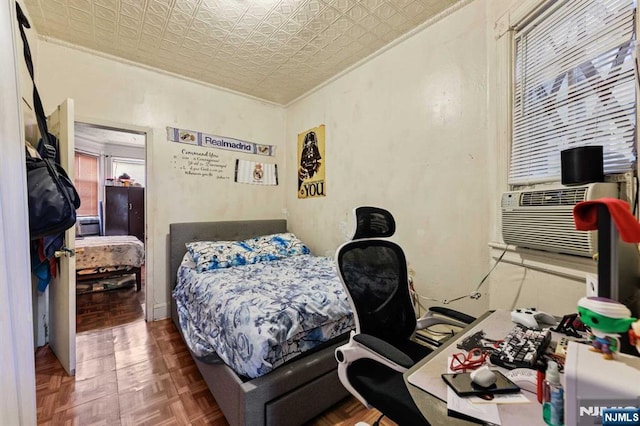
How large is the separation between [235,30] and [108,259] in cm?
352

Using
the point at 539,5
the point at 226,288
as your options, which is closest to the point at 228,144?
the point at 226,288

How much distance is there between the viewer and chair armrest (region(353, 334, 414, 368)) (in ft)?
3.31

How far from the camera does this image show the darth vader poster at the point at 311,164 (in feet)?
11.0

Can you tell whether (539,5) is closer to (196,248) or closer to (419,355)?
(419,355)

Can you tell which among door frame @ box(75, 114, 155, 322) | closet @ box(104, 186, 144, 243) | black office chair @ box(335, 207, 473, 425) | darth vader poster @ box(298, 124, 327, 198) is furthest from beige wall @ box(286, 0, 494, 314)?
closet @ box(104, 186, 144, 243)

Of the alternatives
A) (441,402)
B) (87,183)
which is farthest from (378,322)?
(87,183)

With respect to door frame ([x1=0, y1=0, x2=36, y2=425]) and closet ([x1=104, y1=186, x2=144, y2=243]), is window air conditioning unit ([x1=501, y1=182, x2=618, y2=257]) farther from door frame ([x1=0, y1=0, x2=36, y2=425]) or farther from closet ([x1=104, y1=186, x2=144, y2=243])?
closet ([x1=104, y1=186, x2=144, y2=243])

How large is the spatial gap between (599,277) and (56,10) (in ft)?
11.8

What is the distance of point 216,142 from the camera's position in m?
3.36

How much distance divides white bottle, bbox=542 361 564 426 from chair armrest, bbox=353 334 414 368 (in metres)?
0.44

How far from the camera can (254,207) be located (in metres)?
3.75

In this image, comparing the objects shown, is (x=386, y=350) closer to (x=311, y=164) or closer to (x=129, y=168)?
(x=311, y=164)

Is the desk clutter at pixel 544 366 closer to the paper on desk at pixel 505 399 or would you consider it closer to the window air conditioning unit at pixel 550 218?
the paper on desk at pixel 505 399

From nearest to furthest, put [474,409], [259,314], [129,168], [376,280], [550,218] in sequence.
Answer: [474,409] → [550,218] → [376,280] → [259,314] → [129,168]
